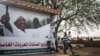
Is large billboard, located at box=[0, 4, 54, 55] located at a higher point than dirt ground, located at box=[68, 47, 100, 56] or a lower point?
higher

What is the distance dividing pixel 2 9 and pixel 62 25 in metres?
15.0

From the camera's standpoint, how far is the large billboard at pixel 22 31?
10828mm

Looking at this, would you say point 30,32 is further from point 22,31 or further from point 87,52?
point 87,52

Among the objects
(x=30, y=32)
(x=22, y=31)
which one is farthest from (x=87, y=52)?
(x=22, y=31)

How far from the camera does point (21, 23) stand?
38.2ft

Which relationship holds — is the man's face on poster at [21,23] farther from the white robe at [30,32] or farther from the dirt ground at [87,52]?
the dirt ground at [87,52]

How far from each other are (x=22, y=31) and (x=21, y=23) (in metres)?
0.42

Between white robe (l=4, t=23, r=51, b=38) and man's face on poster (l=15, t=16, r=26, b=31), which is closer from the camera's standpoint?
white robe (l=4, t=23, r=51, b=38)

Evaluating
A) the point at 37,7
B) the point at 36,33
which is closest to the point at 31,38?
the point at 36,33

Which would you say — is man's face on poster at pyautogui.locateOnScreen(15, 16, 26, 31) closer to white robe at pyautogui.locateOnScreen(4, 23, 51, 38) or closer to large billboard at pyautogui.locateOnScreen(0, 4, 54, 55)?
large billboard at pyautogui.locateOnScreen(0, 4, 54, 55)

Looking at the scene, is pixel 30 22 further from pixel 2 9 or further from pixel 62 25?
pixel 62 25

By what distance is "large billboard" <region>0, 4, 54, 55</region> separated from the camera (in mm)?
10828

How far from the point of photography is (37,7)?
473 inches

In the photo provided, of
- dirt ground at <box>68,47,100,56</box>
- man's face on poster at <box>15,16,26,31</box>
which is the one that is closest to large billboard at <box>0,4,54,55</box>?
man's face on poster at <box>15,16,26,31</box>
